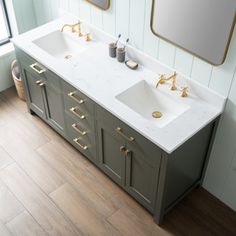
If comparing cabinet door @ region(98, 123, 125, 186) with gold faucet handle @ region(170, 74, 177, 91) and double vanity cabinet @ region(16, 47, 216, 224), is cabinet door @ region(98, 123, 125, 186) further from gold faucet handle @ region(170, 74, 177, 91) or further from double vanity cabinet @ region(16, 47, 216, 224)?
gold faucet handle @ region(170, 74, 177, 91)

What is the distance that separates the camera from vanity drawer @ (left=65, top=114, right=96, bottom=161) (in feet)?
9.78

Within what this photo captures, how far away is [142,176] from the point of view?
266 centimetres

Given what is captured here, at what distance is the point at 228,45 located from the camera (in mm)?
A: 2232

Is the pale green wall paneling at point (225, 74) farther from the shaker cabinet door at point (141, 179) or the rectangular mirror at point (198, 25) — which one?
the shaker cabinet door at point (141, 179)

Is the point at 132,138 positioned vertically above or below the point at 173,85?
below

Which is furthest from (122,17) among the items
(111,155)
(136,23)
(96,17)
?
(111,155)

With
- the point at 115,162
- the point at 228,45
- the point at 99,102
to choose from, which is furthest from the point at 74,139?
the point at 228,45

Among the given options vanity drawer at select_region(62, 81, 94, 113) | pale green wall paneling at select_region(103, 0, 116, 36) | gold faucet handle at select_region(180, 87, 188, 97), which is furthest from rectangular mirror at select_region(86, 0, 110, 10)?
gold faucet handle at select_region(180, 87, 188, 97)

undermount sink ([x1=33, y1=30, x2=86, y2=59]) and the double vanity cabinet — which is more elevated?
undermount sink ([x1=33, y1=30, x2=86, y2=59])

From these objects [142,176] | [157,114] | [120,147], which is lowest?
[142,176]

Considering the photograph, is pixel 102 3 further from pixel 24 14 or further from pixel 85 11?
pixel 24 14

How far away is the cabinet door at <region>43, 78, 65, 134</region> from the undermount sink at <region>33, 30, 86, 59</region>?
331 mm

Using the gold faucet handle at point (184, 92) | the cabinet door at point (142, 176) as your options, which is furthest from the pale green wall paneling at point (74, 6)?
the cabinet door at point (142, 176)

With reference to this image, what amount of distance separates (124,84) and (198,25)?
2.24 feet
